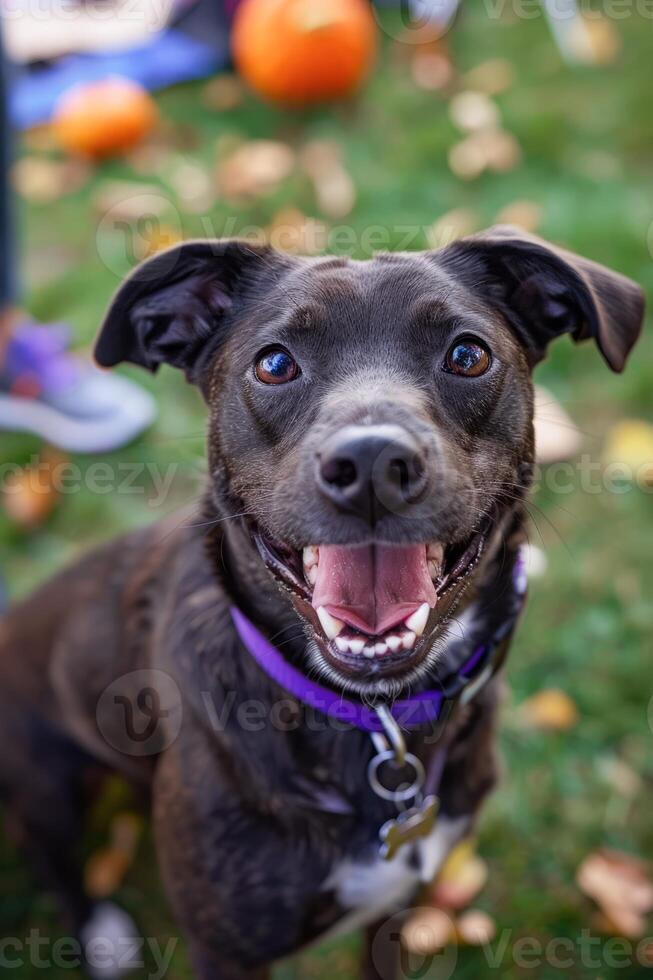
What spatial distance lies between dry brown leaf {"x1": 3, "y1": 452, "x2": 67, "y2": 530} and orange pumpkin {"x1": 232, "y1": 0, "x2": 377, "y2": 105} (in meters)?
2.81

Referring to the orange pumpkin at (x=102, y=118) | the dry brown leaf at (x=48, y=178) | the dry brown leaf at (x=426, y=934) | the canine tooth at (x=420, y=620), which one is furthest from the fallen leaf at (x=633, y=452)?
the dry brown leaf at (x=48, y=178)

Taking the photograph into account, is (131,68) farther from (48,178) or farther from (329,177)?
(329,177)

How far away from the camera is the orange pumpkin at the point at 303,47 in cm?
547

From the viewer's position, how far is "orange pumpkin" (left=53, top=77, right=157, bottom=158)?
219 inches

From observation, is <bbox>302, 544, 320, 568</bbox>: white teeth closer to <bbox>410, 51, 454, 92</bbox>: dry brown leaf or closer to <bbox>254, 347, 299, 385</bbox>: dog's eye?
<bbox>254, 347, 299, 385</bbox>: dog's eye

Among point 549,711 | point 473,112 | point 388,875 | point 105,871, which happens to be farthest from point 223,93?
point 388,875

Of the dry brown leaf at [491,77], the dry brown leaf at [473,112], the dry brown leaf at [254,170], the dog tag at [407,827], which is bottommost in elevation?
the dog tag at [407,827]

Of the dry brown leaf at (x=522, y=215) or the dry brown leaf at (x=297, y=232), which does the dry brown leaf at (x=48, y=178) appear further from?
the dry brown leaf at (x=522, y=215)

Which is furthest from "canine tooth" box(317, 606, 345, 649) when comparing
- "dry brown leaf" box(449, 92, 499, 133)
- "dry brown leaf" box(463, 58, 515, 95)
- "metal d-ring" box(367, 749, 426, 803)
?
"dry brown leaf" box(463, 58, 515, 95)

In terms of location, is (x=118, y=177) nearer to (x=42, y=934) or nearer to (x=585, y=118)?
(x=585, y=118)

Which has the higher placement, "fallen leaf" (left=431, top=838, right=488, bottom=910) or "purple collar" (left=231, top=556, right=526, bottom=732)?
"purple collar" (left=231, top=556, right=526, bottom=732)

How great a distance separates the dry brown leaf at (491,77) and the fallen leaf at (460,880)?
4.64 meters

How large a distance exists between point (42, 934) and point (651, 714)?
2226mm

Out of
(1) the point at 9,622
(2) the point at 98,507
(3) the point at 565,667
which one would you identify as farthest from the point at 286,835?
(2) the point at 98,507
